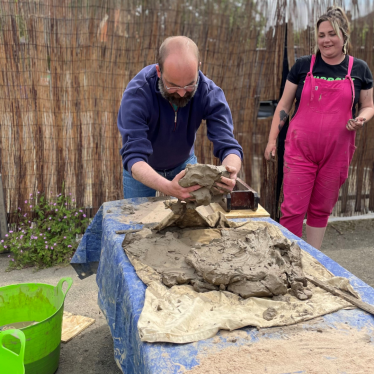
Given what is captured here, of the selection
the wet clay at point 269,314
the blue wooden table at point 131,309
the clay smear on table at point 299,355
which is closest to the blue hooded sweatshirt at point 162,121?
the blue wooden table at point 131,309

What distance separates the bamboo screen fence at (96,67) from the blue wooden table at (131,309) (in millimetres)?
1471

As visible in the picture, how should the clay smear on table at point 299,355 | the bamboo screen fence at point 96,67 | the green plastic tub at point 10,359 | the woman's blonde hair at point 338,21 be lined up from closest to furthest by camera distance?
the clay smear on table at point 299,355 < the green plastic tub at point 10,359 < the woman's blonde hair at point 338,21 < the bamboo screen fence at point 96,67

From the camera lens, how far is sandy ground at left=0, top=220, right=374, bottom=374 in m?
2.54

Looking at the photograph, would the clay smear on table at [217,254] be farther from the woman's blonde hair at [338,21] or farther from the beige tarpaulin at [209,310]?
the woman's blonde hair at [338,21]

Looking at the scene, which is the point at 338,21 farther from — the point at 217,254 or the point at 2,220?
the point at 2,220

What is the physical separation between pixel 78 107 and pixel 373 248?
372 cm

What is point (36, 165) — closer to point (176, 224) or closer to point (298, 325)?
point (176, 224)

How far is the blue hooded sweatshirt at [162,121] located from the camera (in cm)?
243

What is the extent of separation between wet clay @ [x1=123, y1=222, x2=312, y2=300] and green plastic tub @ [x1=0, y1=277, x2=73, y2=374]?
0.65m

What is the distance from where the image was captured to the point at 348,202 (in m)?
4.89

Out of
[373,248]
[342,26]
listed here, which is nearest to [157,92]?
[342,26]

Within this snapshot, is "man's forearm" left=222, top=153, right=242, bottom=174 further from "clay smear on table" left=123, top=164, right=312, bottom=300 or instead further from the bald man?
"clay smear on table" left=123, top=164, right=312, bottom=300

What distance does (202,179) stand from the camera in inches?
79.6

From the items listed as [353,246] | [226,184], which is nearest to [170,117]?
[226,184]
